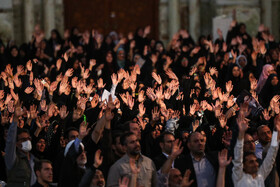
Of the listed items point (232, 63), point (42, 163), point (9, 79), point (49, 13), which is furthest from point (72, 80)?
point (49, 13)

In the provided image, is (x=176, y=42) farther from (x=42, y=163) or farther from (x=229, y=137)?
(x=42, y=163)

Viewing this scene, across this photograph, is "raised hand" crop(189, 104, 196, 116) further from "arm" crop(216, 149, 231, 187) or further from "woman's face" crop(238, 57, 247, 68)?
"woman's face" crop(238, 57, 247, 68)

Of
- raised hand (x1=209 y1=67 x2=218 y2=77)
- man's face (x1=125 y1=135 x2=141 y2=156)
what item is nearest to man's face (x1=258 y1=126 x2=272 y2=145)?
man's face (x1=125 y1=135 x2=141 y2=156)

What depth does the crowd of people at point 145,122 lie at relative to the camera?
8367mm

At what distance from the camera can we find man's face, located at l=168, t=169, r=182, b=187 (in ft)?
27.0

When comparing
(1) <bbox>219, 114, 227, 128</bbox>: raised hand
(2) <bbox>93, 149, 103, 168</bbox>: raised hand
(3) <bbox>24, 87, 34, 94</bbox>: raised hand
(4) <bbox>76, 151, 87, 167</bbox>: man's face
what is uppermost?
(3) <bbox>24, 87, 34, 94</bbox>: raised hand

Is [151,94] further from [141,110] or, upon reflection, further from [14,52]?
[14,52]

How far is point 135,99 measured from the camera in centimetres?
1160

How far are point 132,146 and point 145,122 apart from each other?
195 cm

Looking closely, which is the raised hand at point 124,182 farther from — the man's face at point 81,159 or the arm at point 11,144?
the arm at point 11,144

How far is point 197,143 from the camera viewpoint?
865 centimetres

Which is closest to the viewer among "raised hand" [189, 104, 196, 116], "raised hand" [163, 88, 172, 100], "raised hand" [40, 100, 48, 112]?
"raised hand" [189, 104, 196, 116]

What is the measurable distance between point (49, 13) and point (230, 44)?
16.7 ft

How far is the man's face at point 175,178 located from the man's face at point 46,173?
1.13 meters
